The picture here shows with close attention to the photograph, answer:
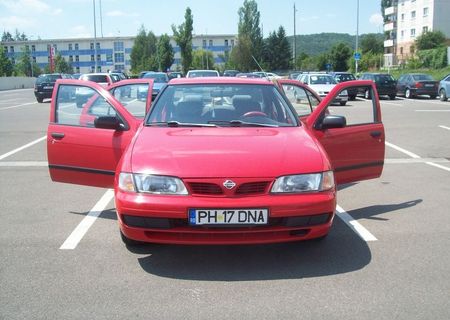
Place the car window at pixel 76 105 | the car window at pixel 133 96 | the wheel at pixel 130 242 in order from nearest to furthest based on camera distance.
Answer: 1. the wheel at pixel 130 242
2. the car window at pixel 76 105
3. the car window at pixel 133 96

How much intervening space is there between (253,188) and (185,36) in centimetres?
8425

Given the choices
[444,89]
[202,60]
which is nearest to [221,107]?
[444,89]

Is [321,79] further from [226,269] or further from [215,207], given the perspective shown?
[215,207]

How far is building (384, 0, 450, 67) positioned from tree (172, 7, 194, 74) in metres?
32.4

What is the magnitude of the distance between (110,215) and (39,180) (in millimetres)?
2469

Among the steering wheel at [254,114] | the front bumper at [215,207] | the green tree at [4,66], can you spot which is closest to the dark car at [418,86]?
the steering wheel at [254,114]

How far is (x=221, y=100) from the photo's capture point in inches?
211

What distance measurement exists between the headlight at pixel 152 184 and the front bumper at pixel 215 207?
0.06 m

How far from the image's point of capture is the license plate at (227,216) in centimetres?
386

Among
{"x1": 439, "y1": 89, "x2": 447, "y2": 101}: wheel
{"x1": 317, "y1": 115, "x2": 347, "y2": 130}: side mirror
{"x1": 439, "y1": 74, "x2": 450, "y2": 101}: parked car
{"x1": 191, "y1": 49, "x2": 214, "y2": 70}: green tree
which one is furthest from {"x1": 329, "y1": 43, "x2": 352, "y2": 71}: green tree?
{"x1": 317, "y1": 115, "x2": 347, "y2": 130}: side mirror

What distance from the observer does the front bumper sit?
3.88 metres

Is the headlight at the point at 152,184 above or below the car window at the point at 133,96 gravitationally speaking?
below

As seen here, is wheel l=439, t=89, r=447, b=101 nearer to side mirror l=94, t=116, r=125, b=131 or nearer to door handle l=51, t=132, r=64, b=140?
side mirror l=94, t=116, r=125, b=131

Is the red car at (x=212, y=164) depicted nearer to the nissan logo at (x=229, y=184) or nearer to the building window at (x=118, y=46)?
the nissan logo at (x=229, y=184)
